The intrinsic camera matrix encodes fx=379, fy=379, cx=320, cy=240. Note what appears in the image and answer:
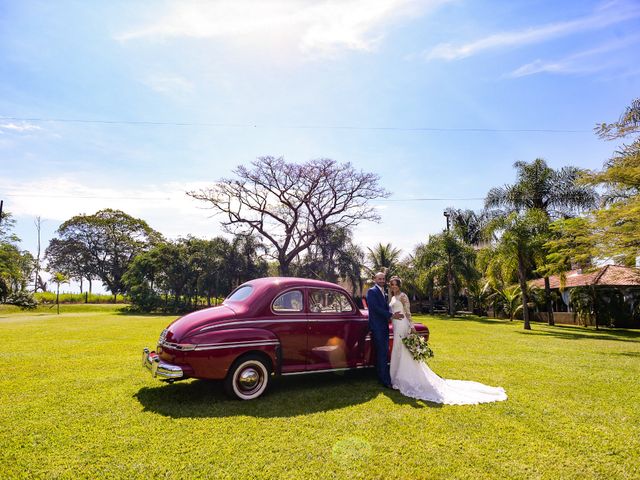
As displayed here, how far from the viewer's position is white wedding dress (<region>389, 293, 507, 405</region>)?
5867 millimetres

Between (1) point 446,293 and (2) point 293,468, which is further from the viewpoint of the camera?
(1) point 446,293

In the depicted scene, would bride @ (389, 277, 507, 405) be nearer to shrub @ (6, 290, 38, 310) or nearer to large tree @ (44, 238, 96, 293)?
shrub @ (6, 290, 38, 310)

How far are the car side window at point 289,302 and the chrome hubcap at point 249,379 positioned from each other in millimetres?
978

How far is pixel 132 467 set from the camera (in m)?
3.53

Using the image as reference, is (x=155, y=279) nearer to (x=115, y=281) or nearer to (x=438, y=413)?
(x=115, y=281)

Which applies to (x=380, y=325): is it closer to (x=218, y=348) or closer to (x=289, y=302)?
(x=289, y=302)

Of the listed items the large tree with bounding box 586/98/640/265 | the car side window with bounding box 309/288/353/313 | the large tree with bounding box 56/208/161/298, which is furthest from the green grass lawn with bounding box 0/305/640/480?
the large tree with bounding box 56/208/161/298

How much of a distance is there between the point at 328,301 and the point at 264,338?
144 centimetres

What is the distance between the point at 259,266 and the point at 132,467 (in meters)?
34.8

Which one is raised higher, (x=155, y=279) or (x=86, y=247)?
(x=86, y=247)

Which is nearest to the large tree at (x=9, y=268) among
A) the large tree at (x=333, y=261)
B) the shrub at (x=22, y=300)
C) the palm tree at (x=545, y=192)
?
the shrub at (x=22, y=300)

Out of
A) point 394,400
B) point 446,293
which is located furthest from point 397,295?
point 446,293

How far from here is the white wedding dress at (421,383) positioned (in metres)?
5.87

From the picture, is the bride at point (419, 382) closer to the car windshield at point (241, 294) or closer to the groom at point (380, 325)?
the groom at point (380, 325)
